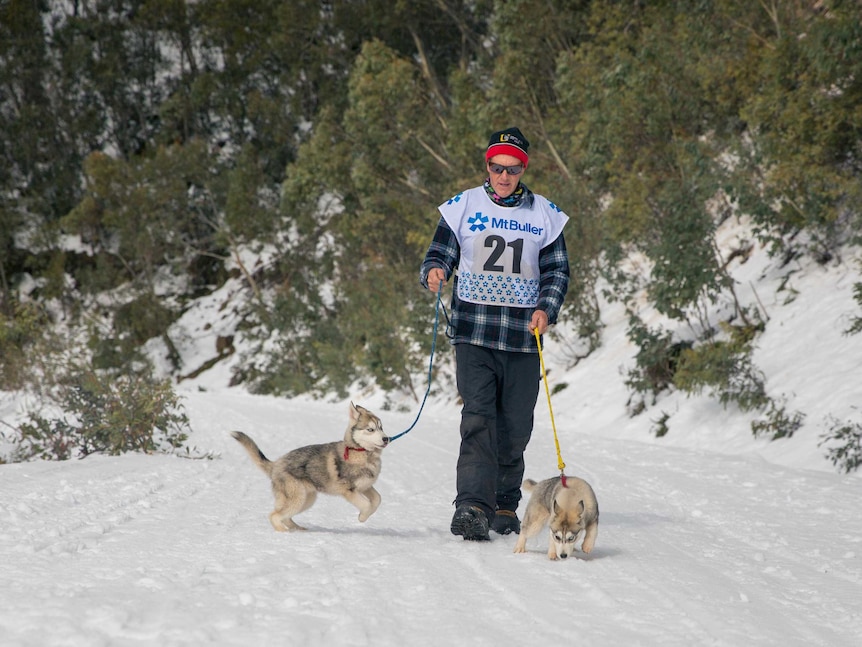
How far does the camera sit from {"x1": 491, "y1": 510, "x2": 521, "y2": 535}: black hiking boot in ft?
16.6

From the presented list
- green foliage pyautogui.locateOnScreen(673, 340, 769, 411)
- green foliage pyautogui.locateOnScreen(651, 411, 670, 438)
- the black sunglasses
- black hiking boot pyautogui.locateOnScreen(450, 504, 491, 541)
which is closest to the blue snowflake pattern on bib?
the black sunglasses

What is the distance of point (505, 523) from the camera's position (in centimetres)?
508

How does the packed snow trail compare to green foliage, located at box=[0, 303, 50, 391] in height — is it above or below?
below

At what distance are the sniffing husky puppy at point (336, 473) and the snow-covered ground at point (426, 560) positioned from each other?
7.3 inches

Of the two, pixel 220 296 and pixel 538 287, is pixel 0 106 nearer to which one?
pixel 220 296

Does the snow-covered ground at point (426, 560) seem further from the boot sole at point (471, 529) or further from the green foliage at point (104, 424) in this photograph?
the green foliage at point (104, 424)

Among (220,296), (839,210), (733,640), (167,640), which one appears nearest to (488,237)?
(733,640)

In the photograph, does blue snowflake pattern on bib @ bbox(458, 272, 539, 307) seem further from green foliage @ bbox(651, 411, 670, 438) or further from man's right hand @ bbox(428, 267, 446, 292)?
green foliage @ bbox(651, 411, 670, 438)

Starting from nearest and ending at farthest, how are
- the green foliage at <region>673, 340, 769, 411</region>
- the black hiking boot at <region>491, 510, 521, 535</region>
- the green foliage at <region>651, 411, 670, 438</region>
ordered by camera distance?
1. the black hiking boot at <region>491, 510, 521, 535</region>
2. the green foliage at <region>673, 340, 769, 411</region>
3. the green foliage at <region>651, 411, 670, 438</region>

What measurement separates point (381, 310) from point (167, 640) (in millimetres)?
24140

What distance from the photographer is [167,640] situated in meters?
2.59

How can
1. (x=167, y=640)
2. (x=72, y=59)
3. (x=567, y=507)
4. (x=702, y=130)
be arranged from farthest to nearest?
(x=72, y=59), (x=702, y=130), (x=567, y=507), (x=167, y=640)

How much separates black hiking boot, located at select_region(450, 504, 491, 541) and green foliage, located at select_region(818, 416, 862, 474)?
489cm

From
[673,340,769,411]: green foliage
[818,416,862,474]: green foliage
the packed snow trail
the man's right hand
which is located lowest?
the packed snow trail
